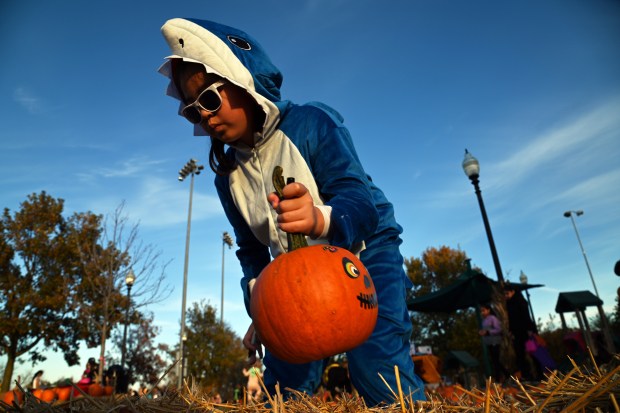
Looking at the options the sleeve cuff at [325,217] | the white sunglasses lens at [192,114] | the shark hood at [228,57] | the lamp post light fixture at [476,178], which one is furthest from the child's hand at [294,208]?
the lamp post light fixture at [476,178]

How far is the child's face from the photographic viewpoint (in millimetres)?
2014

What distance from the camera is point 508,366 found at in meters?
8.16

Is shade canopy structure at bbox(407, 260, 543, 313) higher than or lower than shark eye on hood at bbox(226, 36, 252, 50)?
lower

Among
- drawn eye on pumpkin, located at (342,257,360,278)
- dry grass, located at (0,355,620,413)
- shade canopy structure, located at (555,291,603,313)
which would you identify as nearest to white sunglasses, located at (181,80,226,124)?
drawn eye on pumpkin, located at (342,257,360,278)

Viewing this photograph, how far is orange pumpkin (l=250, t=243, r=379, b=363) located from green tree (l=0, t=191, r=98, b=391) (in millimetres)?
24461

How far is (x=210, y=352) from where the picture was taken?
2916 cm

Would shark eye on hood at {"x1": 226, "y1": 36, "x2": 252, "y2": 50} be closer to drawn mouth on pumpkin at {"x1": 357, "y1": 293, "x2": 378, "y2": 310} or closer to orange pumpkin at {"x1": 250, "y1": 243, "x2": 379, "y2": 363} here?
orange pumpkin at {"x1": 250, "y1": 243, "x2": 379, "y2": 363}

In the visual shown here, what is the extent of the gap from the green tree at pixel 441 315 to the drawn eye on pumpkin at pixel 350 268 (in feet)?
111

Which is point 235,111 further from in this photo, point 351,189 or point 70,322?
point 70,322

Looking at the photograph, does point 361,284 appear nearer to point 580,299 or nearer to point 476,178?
point 476,178

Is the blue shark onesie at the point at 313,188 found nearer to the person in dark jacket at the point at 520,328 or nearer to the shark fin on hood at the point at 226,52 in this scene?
the shark fin on hood at the point at 226,52

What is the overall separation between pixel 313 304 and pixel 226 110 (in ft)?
3.78

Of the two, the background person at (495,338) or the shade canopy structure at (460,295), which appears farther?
the shade canopy structure at (460,295)

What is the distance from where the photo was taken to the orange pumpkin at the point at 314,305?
4.66 feet
